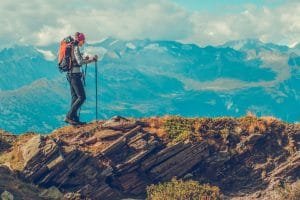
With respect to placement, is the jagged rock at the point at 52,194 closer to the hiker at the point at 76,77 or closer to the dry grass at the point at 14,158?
the dry grass at the point at 14,158

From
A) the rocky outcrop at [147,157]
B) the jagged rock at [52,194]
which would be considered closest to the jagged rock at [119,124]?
the rocky outcrop at [147,157]

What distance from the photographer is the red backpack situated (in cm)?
3019

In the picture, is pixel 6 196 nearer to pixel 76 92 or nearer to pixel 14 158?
pixel 14 158

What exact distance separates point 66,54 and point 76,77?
5.14 feet

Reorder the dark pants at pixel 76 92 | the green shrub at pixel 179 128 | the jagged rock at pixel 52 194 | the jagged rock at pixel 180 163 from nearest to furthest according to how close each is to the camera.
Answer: the jagged rock at pixel 52 194, the jagged rock at pixel 180 163, the green shrub at pixel 179 128, the dark pants at pixel 76 92

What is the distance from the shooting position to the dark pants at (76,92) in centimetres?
3084

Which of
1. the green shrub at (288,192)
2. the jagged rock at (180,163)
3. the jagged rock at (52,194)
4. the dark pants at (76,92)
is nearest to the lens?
the jagged rock at (52,194)

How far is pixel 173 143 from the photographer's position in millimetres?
29609

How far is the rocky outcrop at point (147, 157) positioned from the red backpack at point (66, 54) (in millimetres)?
3887

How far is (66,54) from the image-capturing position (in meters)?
30.3

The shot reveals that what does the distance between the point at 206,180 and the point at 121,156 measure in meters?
5.31

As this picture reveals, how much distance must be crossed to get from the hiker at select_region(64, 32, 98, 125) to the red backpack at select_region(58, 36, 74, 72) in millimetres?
137

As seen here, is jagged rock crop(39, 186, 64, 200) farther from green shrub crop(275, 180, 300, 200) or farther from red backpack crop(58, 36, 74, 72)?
green shrub crop(275, 180, 300, 200)

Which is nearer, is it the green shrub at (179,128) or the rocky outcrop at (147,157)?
the rocky outcrop at (147,157)
